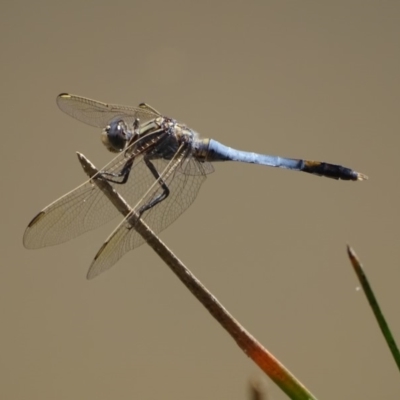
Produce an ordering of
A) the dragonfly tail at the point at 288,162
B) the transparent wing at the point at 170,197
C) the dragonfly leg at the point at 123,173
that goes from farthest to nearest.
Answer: the dragonfly tail at the point at 288,162
the dragonfly leg at the point at 123,173
the transparent wing at the point at 170,197

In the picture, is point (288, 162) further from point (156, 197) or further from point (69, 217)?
point (69, 217)

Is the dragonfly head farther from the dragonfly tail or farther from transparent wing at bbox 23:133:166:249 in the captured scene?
the dragonfly tail

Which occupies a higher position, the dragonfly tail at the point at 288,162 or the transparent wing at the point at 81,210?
the transparent wing at the point at 81,210

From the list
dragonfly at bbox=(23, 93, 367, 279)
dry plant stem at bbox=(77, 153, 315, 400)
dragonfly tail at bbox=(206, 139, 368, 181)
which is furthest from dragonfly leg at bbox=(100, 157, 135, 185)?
dry plant stem at bbox=(77, 153, 315, 400)

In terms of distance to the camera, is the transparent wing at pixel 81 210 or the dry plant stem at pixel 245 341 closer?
the dry plant stem at pixel 245 341

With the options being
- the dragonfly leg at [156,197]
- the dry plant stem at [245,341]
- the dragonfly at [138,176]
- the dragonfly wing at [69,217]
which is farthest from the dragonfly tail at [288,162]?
the dry plant stem at [245,341]

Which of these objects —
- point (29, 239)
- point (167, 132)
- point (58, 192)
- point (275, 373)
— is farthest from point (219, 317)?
point (58, 192)

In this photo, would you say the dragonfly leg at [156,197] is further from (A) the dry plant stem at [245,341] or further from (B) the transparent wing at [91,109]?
(A) the dry plant stem at [245,341]

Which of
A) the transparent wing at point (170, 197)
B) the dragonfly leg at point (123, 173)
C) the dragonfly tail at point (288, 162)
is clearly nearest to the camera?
the transparent wing at point (170, 197)

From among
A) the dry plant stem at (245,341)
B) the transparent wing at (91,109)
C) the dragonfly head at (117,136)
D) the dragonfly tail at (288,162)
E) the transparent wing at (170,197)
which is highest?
the transparent wing at (91,109)
